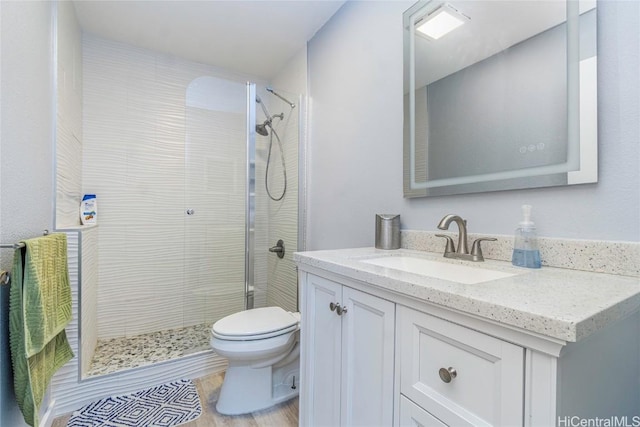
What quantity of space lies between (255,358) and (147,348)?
3.46 feet

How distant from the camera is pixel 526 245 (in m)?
0.92

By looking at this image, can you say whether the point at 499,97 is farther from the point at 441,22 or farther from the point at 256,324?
the point at 256,324

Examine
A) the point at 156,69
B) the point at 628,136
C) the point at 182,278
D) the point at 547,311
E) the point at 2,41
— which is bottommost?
the point at 182,278

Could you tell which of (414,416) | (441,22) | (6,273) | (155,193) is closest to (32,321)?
(6,273)

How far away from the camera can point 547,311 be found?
1.59 feet

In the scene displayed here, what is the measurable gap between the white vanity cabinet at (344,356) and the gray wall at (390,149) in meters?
0.56

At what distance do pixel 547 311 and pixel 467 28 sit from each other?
1.15 metres

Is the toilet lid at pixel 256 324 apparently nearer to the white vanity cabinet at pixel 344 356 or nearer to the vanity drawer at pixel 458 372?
the white vanity cabinet at pixel 344 356

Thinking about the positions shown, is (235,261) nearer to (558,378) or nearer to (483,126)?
(483,126)

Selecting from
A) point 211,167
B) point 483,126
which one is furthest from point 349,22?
point 211,167

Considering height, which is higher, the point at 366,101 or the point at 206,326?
the point at 366,101

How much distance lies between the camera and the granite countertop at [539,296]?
1.54ft

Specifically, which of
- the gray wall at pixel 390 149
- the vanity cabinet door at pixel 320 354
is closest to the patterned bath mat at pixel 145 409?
the vanity cabinet door at pixel 320 354

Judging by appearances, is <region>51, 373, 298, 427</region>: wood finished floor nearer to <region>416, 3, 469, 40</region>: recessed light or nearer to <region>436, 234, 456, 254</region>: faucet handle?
<region>436, 234, 456, 254</region>: faucet handle
